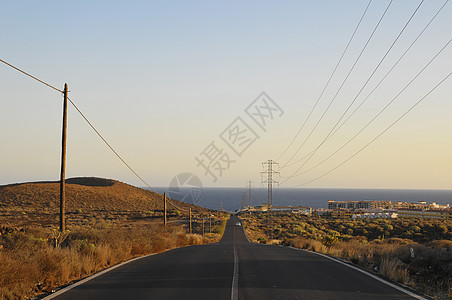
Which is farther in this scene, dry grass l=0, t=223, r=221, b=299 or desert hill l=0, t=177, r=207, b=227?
desert hill l=0, t=177, r=207, b=227

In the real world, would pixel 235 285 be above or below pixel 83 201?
above

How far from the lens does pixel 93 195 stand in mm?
A: 104938

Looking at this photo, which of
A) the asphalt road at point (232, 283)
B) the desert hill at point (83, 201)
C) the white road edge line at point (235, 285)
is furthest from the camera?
the desert hill at point (83, 201)

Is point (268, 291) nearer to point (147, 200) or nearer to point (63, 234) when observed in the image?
point (63, 234)

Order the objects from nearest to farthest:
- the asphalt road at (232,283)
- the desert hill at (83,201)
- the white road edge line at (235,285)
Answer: the white road edge line at (235,285), the asphalt road at (232,283), the desert hill at (83,201)

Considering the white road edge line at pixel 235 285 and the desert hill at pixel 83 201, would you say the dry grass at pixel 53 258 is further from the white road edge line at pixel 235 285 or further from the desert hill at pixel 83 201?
the desert hill at pixel 83 201

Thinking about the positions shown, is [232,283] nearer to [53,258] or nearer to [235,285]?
[235,285]

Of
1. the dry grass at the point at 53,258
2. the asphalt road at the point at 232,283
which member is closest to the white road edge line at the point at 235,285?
the asphalt road at the point at 232,283

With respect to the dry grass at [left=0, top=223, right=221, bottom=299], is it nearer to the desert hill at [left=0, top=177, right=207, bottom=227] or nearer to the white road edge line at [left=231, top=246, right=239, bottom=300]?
the white road edge line at [left=231, top=246, right=239, bottom=300]

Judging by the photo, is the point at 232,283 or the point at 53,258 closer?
the point at 232,283

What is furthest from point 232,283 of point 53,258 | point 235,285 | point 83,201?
point 83,201

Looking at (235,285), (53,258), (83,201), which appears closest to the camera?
(235,285)

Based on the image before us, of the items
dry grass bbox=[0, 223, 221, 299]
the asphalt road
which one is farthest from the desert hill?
the asphalt road

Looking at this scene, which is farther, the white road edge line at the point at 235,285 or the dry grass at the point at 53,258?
the dry grass at the point at 53,258
